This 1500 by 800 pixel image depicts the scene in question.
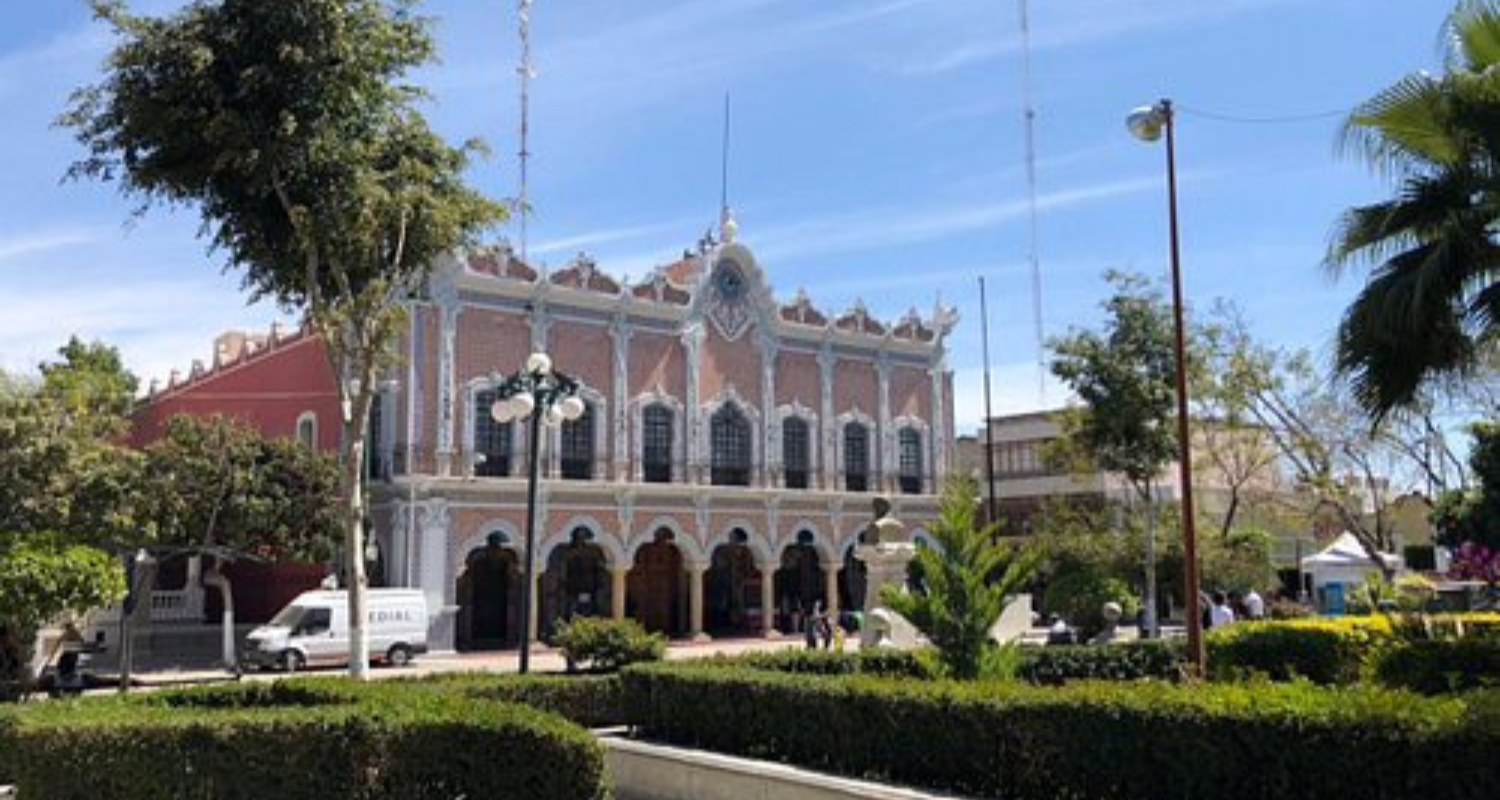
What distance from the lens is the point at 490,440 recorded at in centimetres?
3550

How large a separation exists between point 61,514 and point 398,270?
11629 mm

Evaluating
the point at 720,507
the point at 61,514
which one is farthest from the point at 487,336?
the point at 61,514

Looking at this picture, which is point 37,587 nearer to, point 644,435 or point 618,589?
point 618,589

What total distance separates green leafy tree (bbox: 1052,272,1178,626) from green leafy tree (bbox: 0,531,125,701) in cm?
2007

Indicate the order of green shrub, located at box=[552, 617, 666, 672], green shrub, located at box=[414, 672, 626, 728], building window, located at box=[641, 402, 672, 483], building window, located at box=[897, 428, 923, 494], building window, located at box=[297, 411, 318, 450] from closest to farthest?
A: green shrub, located at box=[414, 672, 626, 728], green shrub, located at box=[552, 617, 666, 672], building window, located at box=[297, 411, 318, 450], building window, located at box=[641, 402, 672, 483], building window, located at box=[897, 428, 923, 494]

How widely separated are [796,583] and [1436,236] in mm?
34551

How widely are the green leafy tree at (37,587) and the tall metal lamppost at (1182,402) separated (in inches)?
542

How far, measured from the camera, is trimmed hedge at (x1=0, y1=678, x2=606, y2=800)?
854 cm

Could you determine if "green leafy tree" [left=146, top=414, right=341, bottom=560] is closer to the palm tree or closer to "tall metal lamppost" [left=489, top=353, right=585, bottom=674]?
"tall metal lamppost" [left=489, top=353, right=585, bottom=674]

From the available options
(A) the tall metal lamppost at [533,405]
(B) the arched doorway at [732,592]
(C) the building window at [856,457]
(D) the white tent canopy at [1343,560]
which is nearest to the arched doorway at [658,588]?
(B) the arched doorway at [732,592]

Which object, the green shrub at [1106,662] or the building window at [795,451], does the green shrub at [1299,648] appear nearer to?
the green shrub at [1106,662]

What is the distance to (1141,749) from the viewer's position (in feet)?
25.6

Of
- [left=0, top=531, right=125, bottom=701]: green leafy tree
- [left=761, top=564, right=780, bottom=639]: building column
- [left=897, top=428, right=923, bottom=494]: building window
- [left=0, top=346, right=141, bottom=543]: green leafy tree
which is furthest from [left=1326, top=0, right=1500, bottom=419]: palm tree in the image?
[left=897, top=428, right=923, bottom=494]: building window

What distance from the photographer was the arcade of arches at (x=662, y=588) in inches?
1458
